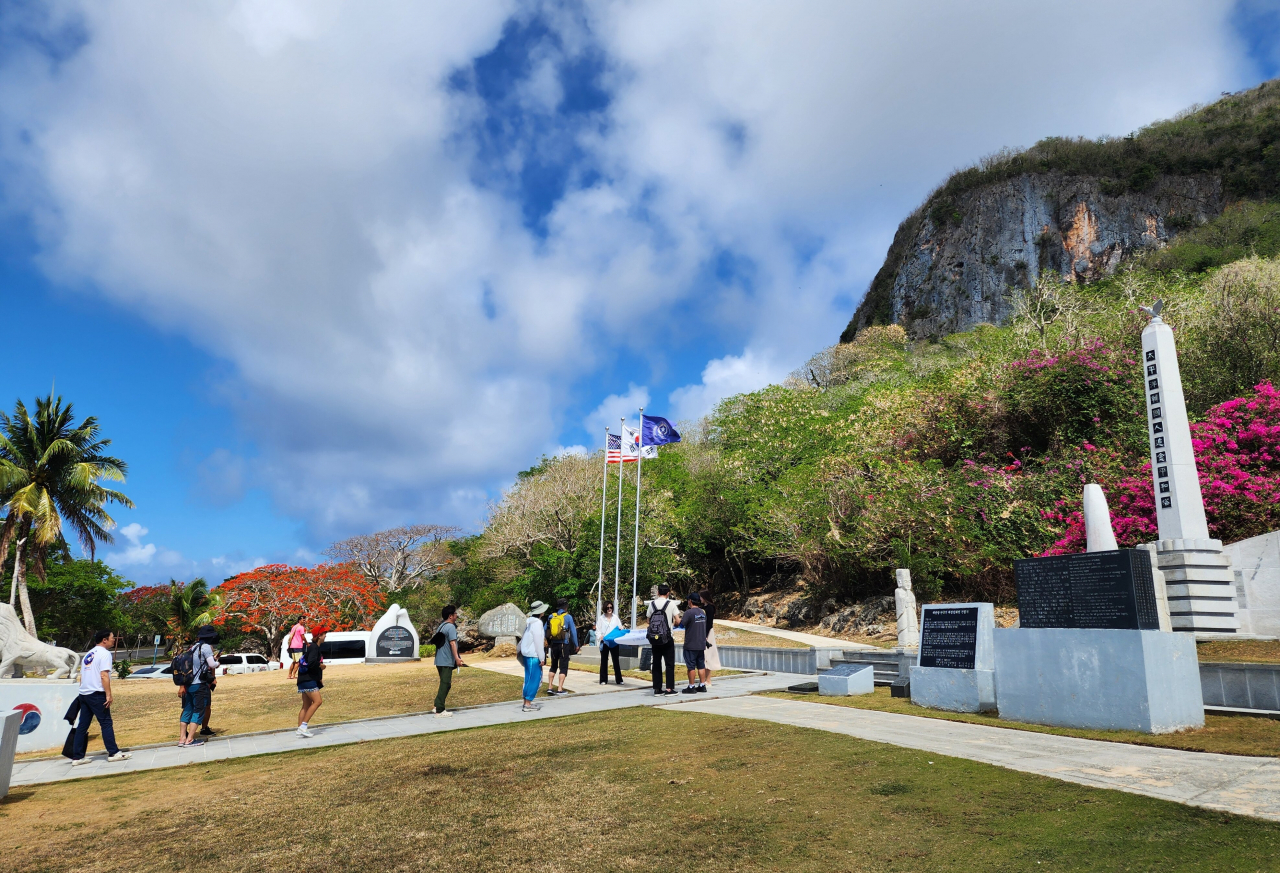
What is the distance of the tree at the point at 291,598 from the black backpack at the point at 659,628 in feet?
94.4

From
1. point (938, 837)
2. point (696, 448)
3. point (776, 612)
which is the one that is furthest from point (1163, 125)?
point (938, 837)

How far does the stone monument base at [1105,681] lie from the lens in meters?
7.72

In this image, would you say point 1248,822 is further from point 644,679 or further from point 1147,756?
point 644,679

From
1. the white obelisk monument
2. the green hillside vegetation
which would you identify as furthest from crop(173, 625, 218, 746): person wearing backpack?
the green hillside vegetation

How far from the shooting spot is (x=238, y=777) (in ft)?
25.5

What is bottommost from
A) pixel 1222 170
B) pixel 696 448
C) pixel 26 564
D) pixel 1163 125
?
pixel 26 564

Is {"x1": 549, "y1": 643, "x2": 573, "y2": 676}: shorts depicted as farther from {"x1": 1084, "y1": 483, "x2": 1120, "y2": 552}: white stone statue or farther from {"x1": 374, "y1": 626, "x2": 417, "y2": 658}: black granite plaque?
{"x1": 374, "y1": 626, "x2": 417, "y2": 658}: black granite plaque

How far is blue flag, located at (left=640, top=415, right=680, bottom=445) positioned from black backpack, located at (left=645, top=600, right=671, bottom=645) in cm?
1358

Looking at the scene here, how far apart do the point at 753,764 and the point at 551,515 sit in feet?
99.6

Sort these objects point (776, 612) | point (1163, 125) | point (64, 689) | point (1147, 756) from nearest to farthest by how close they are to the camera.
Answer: point (1147, 756), point (64, 689), point (776, 612), point (1163, 125)

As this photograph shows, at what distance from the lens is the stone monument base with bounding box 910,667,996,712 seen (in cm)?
956

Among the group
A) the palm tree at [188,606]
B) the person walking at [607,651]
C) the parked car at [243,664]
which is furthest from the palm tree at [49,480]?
the person walking at [607,651]

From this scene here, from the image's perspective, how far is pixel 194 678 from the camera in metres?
9.97

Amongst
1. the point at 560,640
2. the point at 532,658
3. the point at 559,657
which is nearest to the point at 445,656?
the point at 532,658
